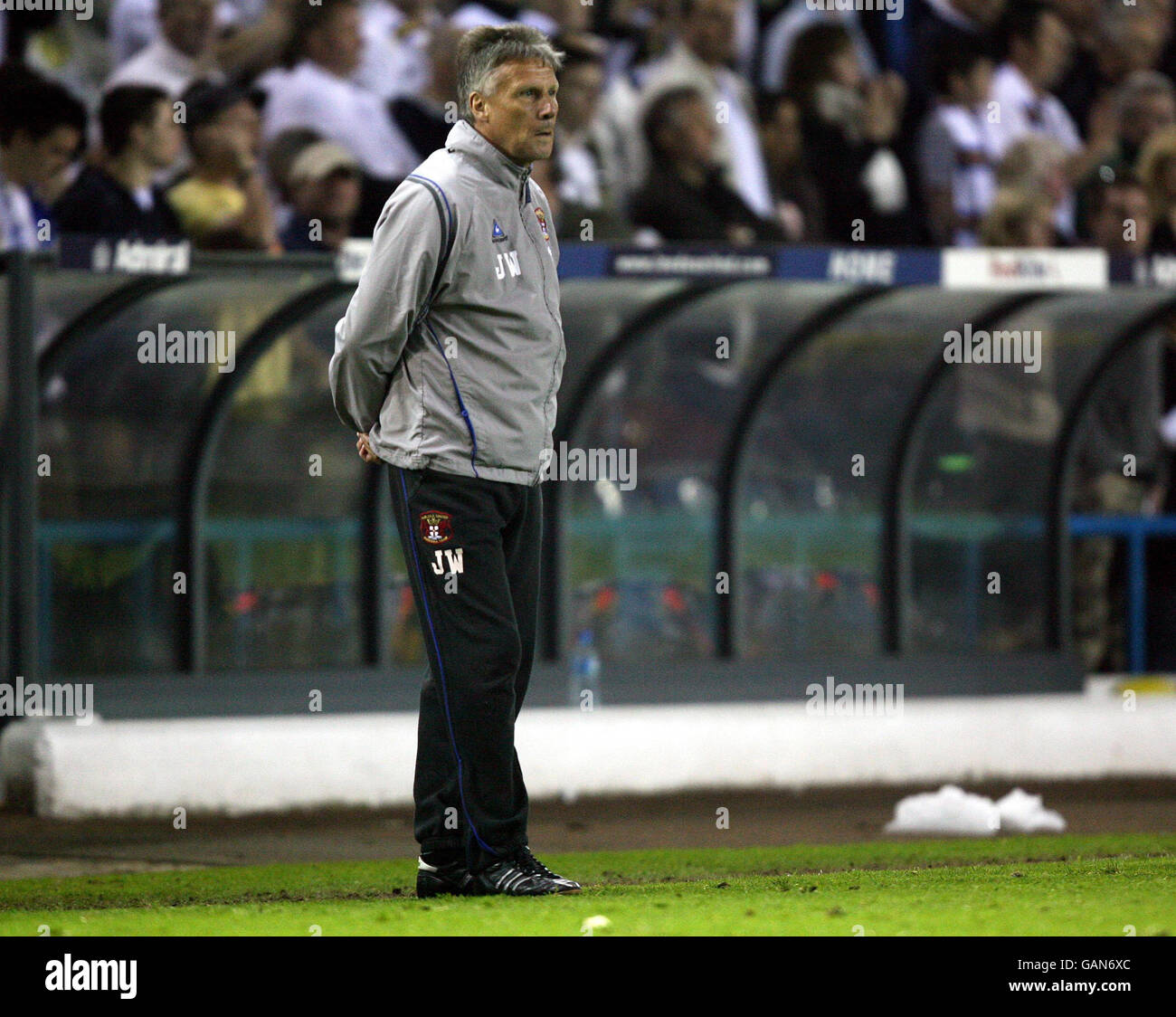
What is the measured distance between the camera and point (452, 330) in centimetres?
487

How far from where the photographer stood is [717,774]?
9.98 metres

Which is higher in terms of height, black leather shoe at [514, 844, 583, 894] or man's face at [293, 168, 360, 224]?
man's face at [293, 168, 360, 224]

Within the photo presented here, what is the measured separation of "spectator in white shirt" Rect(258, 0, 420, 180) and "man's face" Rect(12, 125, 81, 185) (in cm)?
86

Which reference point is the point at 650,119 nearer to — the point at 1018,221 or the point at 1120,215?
the point at 1018,221

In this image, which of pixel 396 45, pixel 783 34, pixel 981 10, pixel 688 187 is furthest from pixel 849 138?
pixel 396 45

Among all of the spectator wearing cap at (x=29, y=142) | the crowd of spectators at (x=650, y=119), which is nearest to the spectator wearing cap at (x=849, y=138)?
the crowd of spectators at (x=650, y=119)

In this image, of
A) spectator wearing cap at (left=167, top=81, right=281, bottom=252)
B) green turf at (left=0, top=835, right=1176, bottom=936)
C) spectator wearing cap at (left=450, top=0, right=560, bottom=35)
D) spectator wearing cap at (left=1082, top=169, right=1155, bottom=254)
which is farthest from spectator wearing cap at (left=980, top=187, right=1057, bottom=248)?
green turf at (left=0, top=835, right=1176, bottom=936)

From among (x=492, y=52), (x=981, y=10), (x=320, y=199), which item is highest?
(x=981, y=10)

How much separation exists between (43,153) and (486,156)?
454cm

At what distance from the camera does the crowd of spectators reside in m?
9.12

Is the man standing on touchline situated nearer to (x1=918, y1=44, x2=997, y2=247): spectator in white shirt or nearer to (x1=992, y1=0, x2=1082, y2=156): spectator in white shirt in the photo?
(x1=918, y1=44, x2=997, y2=247): spectator in white shirt

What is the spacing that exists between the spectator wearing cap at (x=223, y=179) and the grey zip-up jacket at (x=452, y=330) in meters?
4.35
